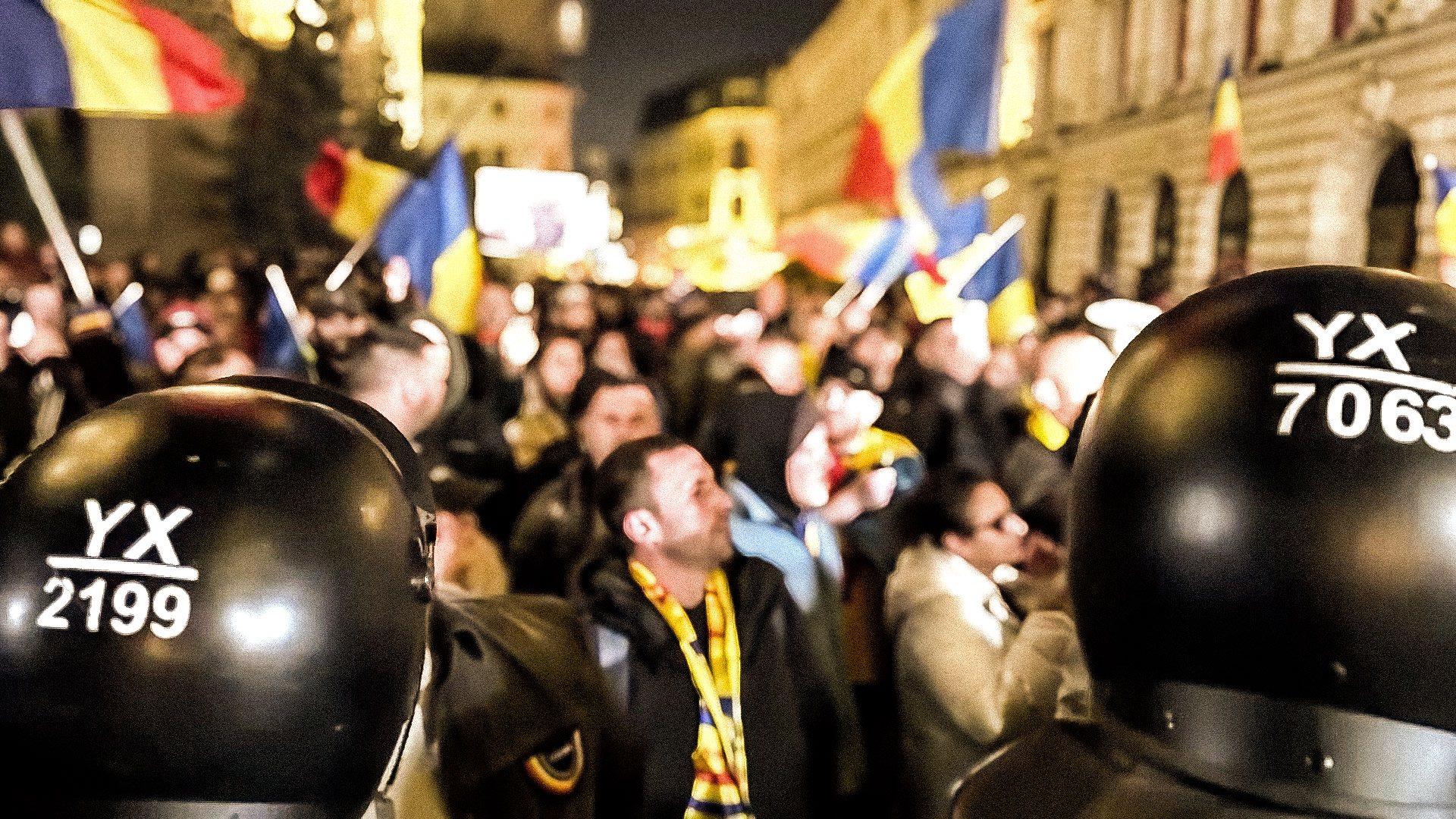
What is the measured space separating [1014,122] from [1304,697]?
105ft

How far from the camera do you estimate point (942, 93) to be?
26.3 ft

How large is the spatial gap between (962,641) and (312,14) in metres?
19.9

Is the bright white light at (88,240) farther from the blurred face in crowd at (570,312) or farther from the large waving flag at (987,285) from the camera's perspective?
the large waving flag at (987,285)

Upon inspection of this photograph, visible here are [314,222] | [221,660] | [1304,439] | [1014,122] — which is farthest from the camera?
[1014,122]

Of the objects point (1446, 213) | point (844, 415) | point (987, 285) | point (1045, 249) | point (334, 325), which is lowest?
point (844, 415)

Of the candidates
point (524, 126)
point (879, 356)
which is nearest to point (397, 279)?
point (879, 356)

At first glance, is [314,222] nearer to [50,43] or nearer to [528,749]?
[50,43]

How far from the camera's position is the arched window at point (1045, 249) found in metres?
30.0

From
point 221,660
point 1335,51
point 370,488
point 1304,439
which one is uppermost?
point 1335,51

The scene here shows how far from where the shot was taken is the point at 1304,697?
1388 mm

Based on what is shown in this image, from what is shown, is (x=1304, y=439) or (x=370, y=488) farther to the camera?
(x=370, y=488)

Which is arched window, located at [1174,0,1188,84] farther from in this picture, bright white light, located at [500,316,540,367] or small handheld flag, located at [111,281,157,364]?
small handheld flag, located at [111,281,157,364]

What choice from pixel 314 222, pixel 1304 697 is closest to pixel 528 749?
pixel 1304 697

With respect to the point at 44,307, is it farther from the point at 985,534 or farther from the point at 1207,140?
the point at 1207,140
